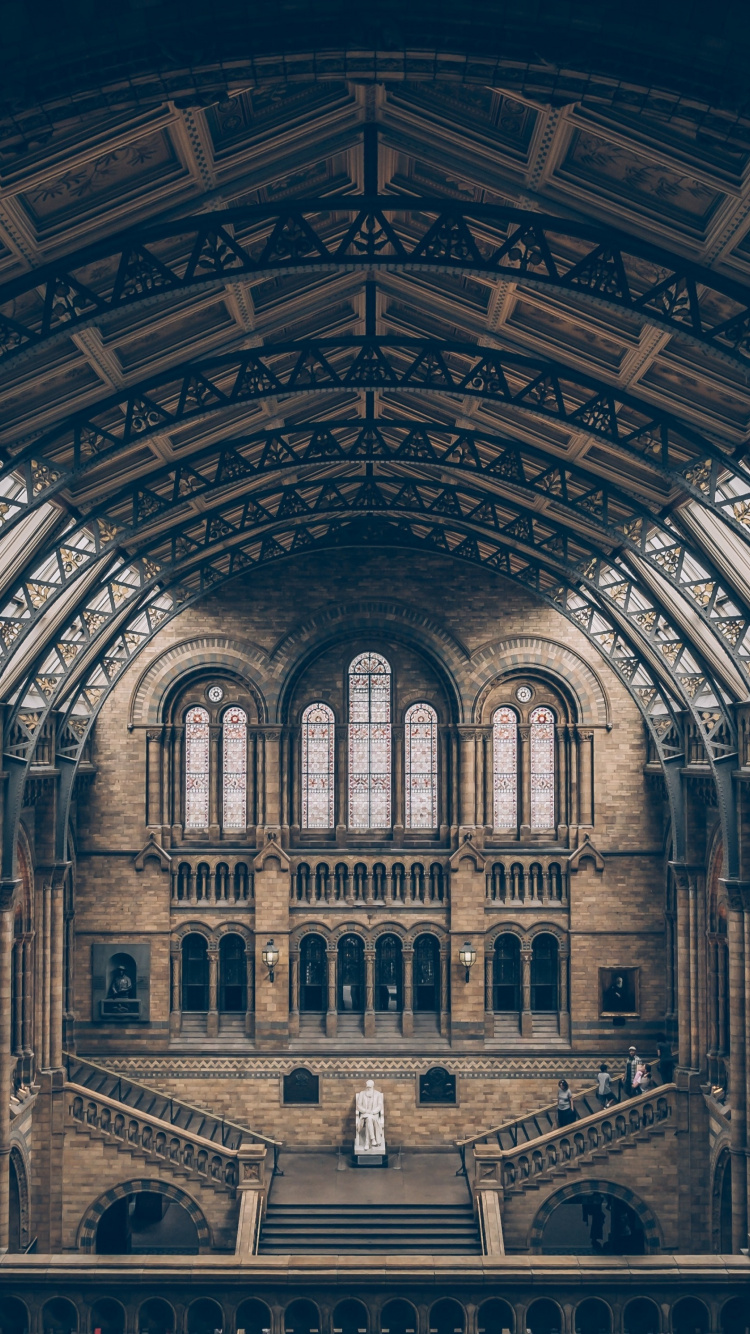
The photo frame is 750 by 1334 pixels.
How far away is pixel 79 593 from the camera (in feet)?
91.1

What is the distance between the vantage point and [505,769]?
3969 cm

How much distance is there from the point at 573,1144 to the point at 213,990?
10.8m

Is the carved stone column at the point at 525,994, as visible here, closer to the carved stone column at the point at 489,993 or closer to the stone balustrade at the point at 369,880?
the carved stone column at the point at 489,993

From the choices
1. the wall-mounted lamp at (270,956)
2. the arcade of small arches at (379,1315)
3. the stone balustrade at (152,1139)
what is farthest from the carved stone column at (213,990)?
the arcade of small arches at (379,1315)

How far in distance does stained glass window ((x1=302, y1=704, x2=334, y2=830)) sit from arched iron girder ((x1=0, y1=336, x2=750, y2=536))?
63.8 ft

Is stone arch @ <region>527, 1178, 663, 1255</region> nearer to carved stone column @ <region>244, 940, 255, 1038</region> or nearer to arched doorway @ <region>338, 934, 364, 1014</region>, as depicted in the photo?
arched doorway @ <region>338, 934, 364, 1014</region>

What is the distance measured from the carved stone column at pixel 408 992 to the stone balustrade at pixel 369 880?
144 cm

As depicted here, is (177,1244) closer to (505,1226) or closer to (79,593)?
(505,1226)

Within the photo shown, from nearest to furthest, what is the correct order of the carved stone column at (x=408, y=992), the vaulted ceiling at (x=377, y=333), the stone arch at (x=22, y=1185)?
the vaulted ceiling at (x=377, y=333) < the stone arch at (x=22, y=1185) < the carved stone column at (x=408, y=992)

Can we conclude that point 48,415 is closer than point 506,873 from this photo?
Yes

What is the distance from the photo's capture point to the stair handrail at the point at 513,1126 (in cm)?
3638

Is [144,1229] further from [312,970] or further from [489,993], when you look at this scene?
[489,993]

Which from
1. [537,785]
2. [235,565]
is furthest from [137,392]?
[537,785]

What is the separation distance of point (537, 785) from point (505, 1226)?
39.0 ft
